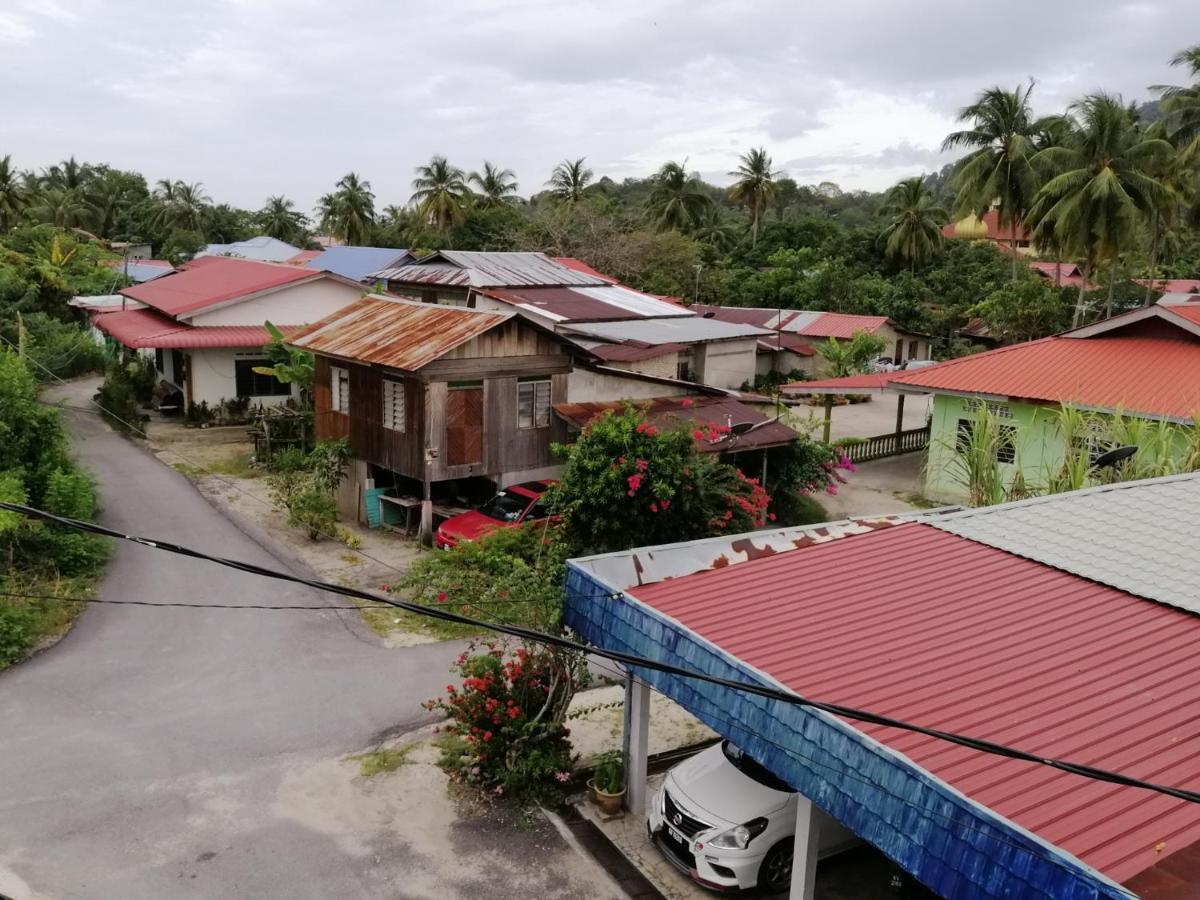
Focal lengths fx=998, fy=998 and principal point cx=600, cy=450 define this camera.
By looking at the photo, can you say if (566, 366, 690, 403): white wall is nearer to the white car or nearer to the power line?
the white car

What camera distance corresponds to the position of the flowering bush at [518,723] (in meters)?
11.4

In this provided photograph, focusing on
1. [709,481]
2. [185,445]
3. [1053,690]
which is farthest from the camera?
[185,445]

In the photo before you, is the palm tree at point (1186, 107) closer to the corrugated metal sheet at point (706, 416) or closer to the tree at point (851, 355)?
the tree at point (851, 355)

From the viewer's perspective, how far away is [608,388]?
76.3 ft

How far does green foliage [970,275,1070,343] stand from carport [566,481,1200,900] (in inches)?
1423

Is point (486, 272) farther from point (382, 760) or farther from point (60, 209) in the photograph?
point (60, 209)

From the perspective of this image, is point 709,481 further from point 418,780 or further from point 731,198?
point 731,198

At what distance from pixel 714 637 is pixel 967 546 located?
3.85 meters

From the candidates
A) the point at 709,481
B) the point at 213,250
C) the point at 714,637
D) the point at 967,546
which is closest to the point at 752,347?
the point at 709,481

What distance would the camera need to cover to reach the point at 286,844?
413 inches

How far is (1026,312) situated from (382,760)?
41122 mm

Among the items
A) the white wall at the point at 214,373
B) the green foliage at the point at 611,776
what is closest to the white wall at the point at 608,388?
the green foliage at the point at 611,776

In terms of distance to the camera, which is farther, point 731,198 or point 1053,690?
point 731,198

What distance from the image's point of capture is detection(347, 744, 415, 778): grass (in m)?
12.1
